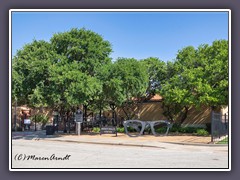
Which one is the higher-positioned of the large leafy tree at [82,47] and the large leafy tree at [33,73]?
the large leafy tree at [82,47]

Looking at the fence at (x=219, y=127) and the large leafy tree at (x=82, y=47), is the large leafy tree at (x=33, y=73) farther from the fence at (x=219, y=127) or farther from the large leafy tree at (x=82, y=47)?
the fence at (x=219, y=127)

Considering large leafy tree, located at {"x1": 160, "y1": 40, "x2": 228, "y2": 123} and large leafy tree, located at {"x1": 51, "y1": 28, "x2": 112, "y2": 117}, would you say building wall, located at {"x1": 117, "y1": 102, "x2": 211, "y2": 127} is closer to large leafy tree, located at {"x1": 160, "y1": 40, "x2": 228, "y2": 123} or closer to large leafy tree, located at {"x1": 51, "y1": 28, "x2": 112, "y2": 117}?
large leafy tree, located at {"x1": 160, "y1": 40, "x2": 228, "y2": 123}

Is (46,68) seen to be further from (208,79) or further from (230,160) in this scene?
(230,160)

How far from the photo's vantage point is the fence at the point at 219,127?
22330mm

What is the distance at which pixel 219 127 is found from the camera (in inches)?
923

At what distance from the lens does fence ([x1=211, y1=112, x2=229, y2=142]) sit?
73.3 ft

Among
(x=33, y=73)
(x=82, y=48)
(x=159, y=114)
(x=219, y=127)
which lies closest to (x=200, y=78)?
(x=219, y=127)

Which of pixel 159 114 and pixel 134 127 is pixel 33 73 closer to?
pixel 134 127

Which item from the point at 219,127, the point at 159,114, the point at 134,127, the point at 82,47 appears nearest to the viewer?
the point at 219,127

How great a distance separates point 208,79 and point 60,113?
48.7 feet

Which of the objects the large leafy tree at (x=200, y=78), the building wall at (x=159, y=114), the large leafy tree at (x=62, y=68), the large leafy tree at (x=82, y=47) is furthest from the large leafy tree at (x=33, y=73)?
the building wall at (x=159, y=114)

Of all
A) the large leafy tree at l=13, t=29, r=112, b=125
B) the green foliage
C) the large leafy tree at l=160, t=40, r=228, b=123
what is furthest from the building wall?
the large leafy tree at l=13, t=29, r=112, b=125
